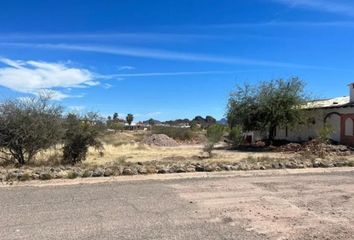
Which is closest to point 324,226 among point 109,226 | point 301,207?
point 301,207

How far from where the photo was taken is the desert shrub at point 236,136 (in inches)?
1563

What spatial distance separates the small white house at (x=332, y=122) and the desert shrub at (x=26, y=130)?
21982 mm

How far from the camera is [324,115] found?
38312mm

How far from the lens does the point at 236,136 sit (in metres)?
39.9

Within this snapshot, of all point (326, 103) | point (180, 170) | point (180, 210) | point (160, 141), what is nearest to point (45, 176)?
point (180, 170)

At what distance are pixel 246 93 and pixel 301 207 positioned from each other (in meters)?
28.5

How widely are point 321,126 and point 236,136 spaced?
681 centimetres

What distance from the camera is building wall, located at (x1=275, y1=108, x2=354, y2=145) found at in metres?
36.8

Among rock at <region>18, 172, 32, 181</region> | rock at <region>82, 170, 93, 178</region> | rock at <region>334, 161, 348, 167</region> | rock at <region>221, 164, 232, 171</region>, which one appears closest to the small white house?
rock at <region>334, 161, 348, 167</region>

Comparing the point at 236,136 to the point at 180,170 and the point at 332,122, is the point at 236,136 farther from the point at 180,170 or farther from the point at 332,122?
the point at 180,170

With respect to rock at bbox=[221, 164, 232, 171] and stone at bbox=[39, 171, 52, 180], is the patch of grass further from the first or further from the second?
rock at bbox=[221, 164, 232, 171]

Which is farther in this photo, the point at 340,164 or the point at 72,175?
the point at 340,164

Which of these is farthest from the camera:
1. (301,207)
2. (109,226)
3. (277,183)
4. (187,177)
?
(187,177)

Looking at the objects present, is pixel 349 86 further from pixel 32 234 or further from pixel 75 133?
pixel 32 234
